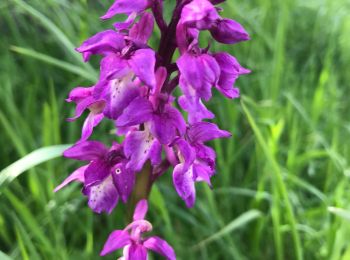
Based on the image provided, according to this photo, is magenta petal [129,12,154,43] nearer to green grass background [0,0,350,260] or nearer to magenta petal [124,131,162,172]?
magenta petal [124,131,162,172]

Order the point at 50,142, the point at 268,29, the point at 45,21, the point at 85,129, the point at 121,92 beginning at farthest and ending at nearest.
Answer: the point at 268,29 → the point at 50,142 → the point at 45,21 → the point at 85,129 → the point at 121,92

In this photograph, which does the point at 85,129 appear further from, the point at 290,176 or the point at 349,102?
the point at 349,102

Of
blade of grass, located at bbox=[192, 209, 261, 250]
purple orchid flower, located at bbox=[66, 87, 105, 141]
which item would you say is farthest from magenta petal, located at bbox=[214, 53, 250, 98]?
blade of grass, located at bbox=[192, 209, 261, 250]

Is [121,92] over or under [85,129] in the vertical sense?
over

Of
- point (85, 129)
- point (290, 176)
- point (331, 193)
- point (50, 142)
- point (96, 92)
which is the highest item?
point (96, 92)

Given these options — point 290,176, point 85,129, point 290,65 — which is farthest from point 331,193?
point 85,129

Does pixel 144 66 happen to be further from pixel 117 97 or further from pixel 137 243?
pixel 137 243

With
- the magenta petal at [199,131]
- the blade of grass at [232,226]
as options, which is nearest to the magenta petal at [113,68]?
the magenta petal at [199,131]
